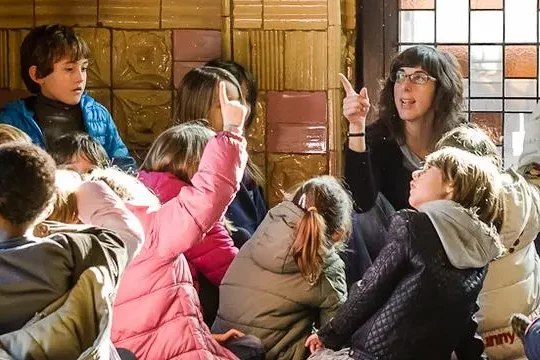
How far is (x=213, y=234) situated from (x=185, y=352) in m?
0.65

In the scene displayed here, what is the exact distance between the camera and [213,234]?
14.9 feet

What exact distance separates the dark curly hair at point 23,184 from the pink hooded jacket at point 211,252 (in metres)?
1.24

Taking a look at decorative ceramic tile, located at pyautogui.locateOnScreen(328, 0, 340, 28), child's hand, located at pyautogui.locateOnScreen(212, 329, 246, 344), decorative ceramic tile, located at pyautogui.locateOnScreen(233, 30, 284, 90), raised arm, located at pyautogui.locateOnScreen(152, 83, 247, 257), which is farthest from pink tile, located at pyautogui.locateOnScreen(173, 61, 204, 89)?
child's hand, located at pyautogui.locateOnScreen(212, 329, 246, 344)

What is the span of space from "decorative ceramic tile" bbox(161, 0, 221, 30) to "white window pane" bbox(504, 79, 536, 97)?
1345 millimetres

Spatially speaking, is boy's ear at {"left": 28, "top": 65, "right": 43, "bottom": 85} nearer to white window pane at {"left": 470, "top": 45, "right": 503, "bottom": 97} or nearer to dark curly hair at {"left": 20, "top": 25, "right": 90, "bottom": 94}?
dark curly hair at {"left": 20, "top": 25, "right": 90, "bottom": 94}

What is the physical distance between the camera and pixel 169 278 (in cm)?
403

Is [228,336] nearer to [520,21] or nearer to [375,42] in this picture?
[375,42]

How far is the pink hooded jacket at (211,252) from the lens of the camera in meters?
4.50

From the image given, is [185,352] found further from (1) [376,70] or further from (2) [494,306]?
(1) [376,70]

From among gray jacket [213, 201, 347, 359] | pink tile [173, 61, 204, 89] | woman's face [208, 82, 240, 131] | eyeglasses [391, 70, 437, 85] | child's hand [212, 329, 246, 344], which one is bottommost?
child's hand [212, 329, 246, 344]

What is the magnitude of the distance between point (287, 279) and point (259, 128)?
1318mm

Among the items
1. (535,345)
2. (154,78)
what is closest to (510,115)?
(154,78)

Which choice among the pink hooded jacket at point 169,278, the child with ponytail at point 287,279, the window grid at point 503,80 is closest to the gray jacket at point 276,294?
the child with ponytail at point 287,279

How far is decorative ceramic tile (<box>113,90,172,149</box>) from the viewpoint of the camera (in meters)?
5.54
